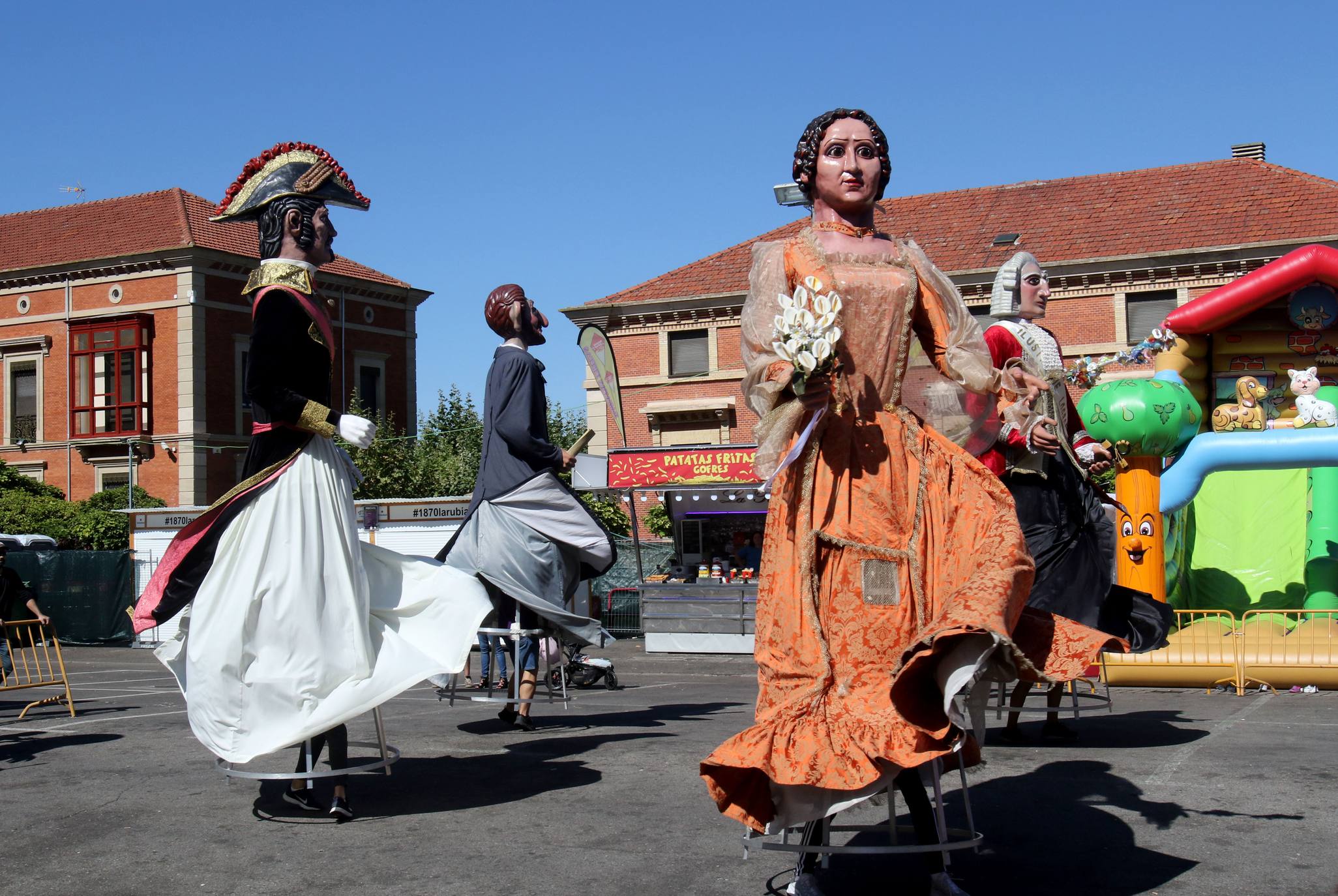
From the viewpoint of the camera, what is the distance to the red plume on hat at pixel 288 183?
538 cm

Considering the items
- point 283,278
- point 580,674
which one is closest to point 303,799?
point 283,278

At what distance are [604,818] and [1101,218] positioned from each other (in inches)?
1243

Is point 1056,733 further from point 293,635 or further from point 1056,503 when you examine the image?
point 293,635

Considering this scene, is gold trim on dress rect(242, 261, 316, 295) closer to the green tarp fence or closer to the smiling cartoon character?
the smiling cartoon character

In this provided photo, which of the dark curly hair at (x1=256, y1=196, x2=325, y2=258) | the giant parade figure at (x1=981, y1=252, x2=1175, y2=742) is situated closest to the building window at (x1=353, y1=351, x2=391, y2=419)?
the giant parade figure at (x1=981, y1=252, x2=1175, y2=742)

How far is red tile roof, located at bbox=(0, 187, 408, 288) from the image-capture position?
40.5 metres

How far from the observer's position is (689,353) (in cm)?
3675

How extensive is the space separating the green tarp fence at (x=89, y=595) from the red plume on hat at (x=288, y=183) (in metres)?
17.3

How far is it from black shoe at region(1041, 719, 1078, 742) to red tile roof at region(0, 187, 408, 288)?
36806 mm

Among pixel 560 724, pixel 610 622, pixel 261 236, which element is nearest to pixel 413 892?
pixel 261 236

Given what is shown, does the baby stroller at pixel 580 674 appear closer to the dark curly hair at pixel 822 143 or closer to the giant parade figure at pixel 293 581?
the giant parade figure at pixel 293 581

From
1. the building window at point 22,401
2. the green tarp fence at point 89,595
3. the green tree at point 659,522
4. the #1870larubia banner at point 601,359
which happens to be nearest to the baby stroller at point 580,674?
the #1870larubia banner at point 601,359

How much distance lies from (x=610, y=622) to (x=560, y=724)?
43.4 feet

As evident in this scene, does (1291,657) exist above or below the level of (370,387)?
below
